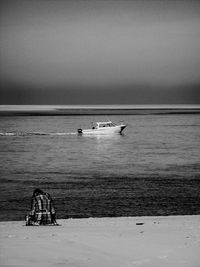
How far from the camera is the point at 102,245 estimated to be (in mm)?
3125

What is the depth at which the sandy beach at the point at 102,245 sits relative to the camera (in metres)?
2.73

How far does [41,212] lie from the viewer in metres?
4.15

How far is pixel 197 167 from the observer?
1783cm

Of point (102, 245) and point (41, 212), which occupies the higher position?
point (41, 212)

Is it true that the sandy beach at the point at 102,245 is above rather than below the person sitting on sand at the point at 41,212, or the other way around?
below

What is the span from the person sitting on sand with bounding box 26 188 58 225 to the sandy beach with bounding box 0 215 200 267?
0.52 feet

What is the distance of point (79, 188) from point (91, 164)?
651 centimetres

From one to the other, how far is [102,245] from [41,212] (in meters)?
1.12

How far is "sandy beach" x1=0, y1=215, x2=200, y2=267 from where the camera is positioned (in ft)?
8.96

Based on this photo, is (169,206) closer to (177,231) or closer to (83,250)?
(177,231)

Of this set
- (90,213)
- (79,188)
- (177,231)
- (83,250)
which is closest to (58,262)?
(83,250)

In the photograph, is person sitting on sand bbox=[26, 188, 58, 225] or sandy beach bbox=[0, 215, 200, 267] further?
person sitting on sand bbox=[26, 188, 58, 225]

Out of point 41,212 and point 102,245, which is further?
point 41,212

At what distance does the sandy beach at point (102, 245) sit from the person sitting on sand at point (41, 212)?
0.16 metres
